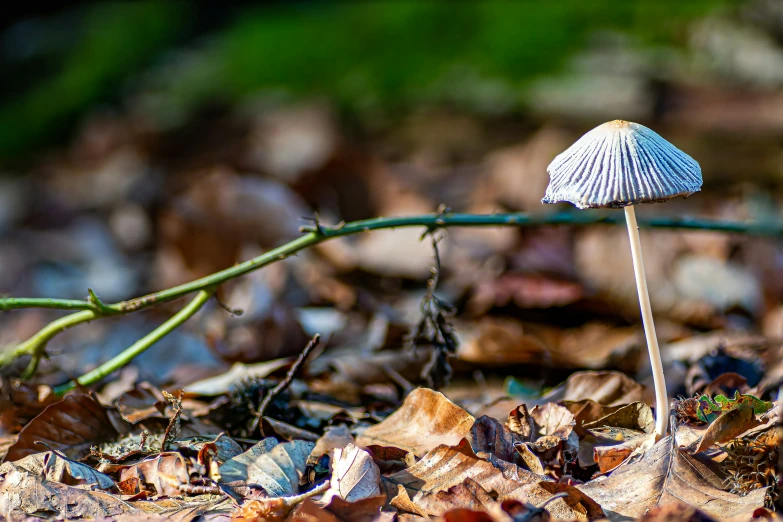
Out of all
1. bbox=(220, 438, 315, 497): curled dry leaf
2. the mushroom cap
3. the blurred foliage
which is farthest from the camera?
the blurred foliage

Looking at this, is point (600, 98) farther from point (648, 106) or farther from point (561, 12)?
point (561, 12)

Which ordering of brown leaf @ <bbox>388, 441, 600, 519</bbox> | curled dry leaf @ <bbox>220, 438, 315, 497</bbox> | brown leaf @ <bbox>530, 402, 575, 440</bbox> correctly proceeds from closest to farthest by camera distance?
brown leaf @ <bbox>388, 441, 600, 519</bbox> < curled dry leaf @ <bbox>220, 438, 315, 497</bbox> < brown leaf @ <bbox>530, 402, 575, 440</bbox>

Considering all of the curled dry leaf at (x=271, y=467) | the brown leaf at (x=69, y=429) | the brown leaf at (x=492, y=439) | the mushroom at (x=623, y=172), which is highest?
the mushroom at (x=623, y=172)

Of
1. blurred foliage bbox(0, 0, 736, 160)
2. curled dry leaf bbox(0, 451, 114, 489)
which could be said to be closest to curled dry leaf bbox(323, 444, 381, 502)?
curled dry leaf bbox(0, 451, 114, 489)

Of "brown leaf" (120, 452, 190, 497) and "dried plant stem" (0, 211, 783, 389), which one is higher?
"dried plant stem" (0, 211, 783, 389)

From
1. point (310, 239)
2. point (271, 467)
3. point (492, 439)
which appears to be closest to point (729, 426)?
point (492, 439)

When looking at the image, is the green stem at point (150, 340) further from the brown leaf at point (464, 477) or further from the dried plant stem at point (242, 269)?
the brown leaf at point (464, 477)

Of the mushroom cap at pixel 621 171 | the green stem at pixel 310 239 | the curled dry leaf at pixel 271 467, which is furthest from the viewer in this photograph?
the green stem at pixel 310 239

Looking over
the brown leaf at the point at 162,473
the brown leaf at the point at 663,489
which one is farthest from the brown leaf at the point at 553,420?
the brown leaf at the point at 162,473

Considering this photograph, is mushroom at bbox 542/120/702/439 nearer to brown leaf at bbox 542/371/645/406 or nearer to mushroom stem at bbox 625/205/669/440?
mushroom stem at bbox 625/205/669/440
